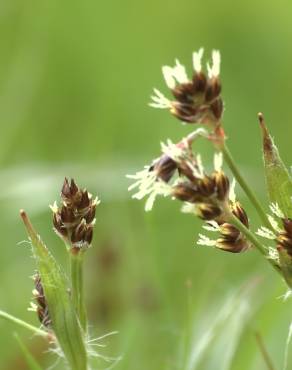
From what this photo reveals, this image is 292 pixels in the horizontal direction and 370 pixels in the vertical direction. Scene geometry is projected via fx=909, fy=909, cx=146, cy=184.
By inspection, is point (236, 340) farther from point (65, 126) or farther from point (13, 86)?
point (65, 126)

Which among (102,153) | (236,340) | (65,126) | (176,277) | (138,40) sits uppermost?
(138,40)

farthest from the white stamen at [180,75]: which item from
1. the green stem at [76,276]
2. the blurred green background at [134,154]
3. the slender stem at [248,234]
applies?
the blurred green background at [134,154]

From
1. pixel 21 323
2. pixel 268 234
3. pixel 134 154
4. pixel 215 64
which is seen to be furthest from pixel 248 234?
pixel 134 154

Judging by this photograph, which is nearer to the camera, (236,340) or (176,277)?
(236,340)

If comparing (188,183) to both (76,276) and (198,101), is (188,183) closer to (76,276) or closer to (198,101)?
(198,101)

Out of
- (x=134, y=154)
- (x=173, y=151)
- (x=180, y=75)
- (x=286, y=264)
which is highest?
(x=134, y=154)

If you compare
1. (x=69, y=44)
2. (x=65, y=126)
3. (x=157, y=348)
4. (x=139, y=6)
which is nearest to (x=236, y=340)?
(x=157, y=348)
